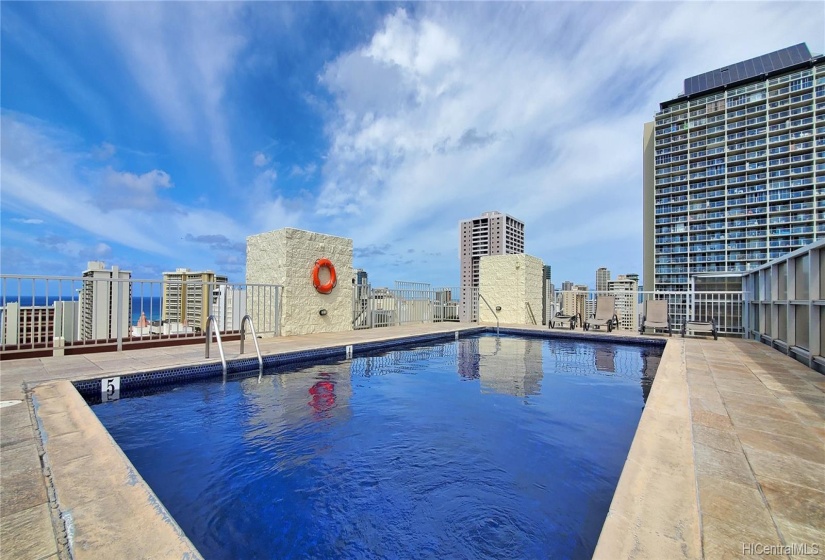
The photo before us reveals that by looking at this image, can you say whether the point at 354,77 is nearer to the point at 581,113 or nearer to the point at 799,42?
the point at 581,113

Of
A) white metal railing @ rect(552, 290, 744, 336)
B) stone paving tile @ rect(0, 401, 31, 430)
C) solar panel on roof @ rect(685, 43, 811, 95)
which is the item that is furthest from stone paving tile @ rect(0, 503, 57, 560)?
solar panel on roof @ rect(685, 43, 811, 95)

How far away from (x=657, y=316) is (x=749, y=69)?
59.5 metres

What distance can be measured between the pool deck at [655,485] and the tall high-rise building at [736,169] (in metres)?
50.6

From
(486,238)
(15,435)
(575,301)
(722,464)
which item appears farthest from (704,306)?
(486,238)

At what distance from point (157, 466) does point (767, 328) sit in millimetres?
9129

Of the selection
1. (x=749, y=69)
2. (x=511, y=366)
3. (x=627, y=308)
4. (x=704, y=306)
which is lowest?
(x=511, y=366)

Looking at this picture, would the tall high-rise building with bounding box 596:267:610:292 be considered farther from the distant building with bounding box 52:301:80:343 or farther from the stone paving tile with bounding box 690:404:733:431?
the distant building with bounding box 52:301:80:343

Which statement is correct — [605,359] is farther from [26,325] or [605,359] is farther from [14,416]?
[26,325]

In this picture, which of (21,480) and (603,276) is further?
(603,276)

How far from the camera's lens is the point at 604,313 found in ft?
31.9

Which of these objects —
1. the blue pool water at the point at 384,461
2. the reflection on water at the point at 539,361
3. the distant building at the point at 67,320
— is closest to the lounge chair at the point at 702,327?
the reflection on water at the point at 539,361

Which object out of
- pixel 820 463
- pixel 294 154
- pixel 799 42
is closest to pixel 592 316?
pixel 820 463

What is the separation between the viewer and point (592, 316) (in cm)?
1009

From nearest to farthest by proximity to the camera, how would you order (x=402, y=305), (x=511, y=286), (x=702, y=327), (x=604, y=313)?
(x=702, y=327)
(x=604, y=313)
(x=402, y=305)
(x=511, y=286)
